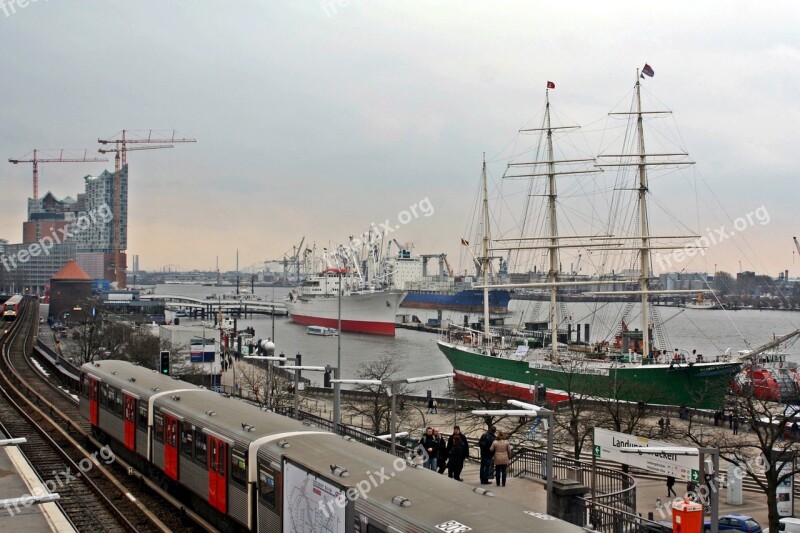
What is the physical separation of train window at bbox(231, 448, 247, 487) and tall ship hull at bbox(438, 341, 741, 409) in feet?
82.7

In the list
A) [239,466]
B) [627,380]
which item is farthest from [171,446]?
[627,380]

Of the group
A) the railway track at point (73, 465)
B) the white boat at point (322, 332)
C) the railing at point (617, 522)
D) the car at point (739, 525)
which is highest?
the railing at point (617, 522)

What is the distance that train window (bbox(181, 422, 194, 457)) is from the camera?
42.4 ft

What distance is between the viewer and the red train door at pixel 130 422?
15797 mm

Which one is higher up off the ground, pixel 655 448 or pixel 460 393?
pixel 655 448

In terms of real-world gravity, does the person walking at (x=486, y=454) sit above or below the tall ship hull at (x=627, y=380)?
above

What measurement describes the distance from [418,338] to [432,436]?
274 feet

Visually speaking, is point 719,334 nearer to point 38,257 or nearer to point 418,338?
point 418,338

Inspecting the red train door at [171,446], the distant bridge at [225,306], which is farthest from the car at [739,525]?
the distant bridge at [225,306]

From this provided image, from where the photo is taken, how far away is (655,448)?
8.51m

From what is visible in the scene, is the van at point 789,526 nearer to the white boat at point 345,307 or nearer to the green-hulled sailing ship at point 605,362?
the green-hulled sailing ship at point 605,362

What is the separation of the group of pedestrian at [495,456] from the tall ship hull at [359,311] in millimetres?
84185

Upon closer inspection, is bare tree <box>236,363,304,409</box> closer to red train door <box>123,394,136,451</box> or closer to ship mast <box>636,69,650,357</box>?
red train door <box>123,394,136,451</box>

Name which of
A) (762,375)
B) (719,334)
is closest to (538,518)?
(762,375)
